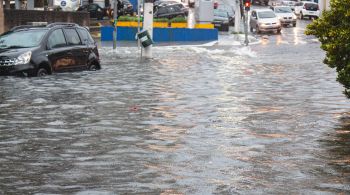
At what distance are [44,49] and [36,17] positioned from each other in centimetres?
2600

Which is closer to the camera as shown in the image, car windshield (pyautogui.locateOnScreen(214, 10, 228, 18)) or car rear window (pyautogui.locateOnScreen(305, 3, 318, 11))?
car windshield (pyautogui.locateOnScreen(214, 10, 228, 18))

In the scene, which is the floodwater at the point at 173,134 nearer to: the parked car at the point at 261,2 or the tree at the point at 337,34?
the tree at the point at 337,34

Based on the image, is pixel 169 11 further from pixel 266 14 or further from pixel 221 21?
pixel 266 14

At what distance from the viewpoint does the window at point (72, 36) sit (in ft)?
79.4

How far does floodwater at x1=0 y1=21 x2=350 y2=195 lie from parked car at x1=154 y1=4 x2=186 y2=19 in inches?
1631

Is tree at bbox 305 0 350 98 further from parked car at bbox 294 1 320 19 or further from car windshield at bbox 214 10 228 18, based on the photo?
parked car at bbox 294 1 320 19

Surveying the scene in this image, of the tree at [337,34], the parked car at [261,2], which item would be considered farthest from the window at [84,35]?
the parked car at [261,2]

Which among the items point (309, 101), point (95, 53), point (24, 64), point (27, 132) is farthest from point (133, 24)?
point (27, 132)

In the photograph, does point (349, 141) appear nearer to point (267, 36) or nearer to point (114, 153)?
point (114, 153)

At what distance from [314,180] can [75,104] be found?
8.69m

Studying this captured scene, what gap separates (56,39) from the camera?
2367 centimetres

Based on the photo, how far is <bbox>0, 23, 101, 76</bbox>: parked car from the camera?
22.4 metres

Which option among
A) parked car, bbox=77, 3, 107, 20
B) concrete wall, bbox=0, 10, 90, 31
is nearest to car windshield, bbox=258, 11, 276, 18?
concrete wall, bbox=0, 10, 90, 31

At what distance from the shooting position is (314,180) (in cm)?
959
